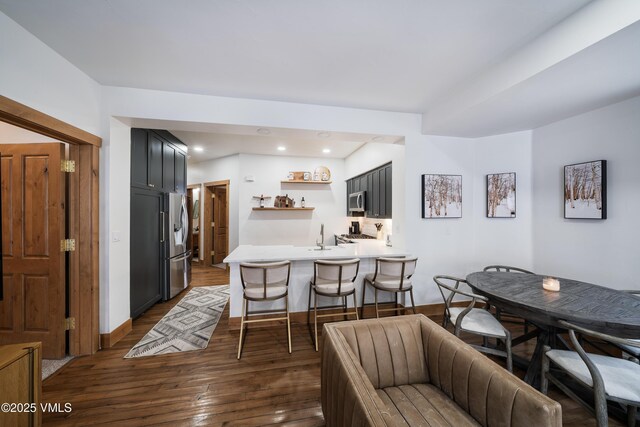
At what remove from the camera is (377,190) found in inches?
167

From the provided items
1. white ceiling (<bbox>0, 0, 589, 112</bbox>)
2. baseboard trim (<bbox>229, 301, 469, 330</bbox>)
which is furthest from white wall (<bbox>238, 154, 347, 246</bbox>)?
white ceiling (<bbox>0, 0, 589, 112</bbox>)

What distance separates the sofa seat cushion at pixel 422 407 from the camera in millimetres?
1175

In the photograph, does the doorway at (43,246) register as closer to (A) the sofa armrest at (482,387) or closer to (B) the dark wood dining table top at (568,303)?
(A) the sofa armrest at (482,387)

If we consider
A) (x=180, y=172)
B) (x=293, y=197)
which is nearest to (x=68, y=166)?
(x=180, y=172)

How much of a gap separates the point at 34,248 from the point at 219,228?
411cm

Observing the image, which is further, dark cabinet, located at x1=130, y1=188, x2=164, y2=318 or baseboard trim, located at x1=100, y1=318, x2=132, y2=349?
dark cabinet, located at x1=130, y1=188, x2=164, y2=318

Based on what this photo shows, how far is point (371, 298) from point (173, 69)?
3.44 m

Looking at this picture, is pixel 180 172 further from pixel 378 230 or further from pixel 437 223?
pixel 437 223

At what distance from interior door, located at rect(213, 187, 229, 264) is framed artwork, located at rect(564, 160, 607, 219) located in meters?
6.32

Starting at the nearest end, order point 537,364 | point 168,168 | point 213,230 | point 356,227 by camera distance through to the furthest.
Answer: point 537,364, point 168,168, point 356,227, point 213,230

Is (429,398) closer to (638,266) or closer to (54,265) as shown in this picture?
(638,266)

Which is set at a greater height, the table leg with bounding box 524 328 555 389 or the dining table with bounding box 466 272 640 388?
the dining table with bounding box 466 272 640 388

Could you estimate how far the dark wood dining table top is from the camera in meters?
Answer: 1.47

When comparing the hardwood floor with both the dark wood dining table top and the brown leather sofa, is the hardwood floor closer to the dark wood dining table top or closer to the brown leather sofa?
the brown leather sofa
